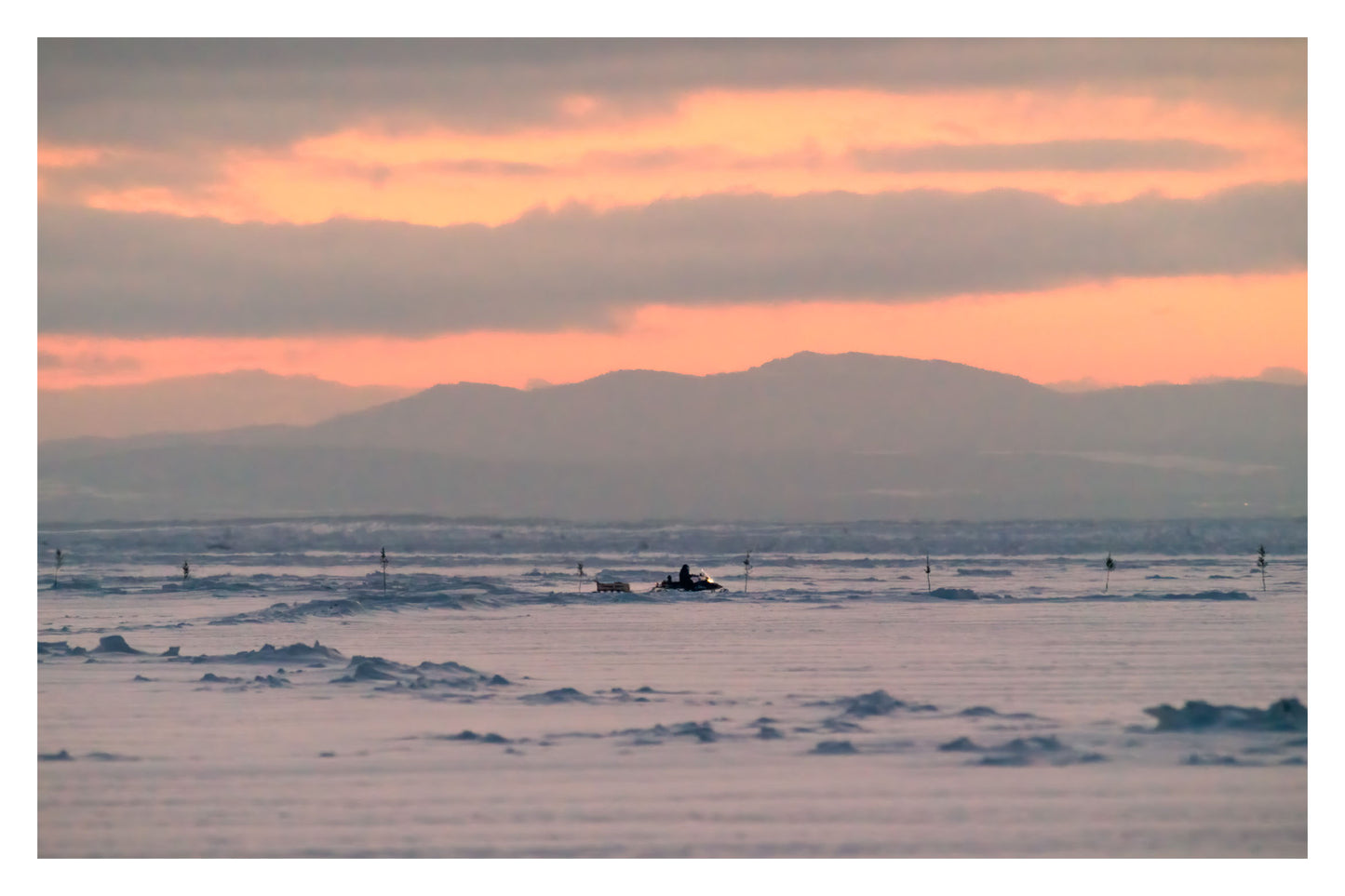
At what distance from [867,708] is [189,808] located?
7.63 m

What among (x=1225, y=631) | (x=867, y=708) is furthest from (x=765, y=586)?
(x=867, y=708)

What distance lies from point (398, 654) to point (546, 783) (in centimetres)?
1005

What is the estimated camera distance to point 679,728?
14516 millimetres

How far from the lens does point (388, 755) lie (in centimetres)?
1345

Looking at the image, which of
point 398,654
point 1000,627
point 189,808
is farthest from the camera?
point 1000,627

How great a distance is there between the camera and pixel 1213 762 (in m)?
12.7

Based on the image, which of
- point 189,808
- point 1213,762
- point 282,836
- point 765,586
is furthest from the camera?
point 765,586

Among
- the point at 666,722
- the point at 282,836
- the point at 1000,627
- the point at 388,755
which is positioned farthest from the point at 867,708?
the point at 1000,627

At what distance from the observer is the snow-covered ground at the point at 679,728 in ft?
36.4

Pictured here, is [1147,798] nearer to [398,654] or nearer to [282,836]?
[282,836]

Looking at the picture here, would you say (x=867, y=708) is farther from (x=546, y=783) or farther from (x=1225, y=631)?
(x=1225, y=631)

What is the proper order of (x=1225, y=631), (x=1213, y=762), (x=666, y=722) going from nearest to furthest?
(x=1213, y=762) → (x=666, y=722) → (x=1225, y=631)

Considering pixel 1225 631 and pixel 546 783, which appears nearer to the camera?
pixel 546 783

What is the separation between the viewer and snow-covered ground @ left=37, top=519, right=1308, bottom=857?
1110cm
